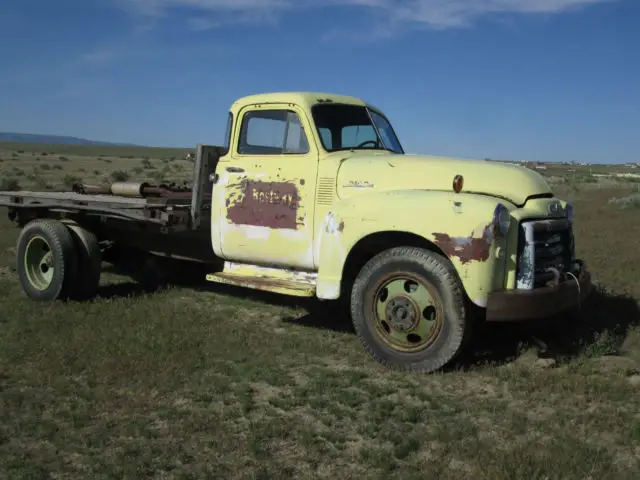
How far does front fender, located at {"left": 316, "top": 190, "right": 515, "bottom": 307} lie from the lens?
4.61 m

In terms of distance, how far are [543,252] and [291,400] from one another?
225 cm

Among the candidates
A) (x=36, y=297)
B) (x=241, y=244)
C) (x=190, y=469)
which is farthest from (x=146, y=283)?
(x=190, y=469)

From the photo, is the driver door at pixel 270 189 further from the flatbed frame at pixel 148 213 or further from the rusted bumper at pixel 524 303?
the rusted bumper at pixel 524 303

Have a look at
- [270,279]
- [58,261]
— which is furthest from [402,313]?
[58,261]

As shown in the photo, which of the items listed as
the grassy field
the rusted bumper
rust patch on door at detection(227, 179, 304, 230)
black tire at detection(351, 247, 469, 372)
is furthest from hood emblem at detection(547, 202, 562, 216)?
rust patch on door at detection(227, 179, 304, 230)

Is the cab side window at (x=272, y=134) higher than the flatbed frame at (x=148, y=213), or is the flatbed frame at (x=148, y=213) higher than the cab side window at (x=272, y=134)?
the cab side window at (x=272, y=134)

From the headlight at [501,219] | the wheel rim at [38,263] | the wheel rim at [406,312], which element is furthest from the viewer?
the wheel rim at [38,263]

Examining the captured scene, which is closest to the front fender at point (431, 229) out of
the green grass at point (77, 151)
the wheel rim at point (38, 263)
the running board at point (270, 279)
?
the running board at point (270, 279)

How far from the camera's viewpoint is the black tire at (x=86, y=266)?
7.13 m

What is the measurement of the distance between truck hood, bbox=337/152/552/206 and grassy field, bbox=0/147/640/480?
135cm

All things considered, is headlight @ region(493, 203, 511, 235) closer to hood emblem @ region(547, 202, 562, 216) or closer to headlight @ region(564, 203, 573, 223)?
hood emblem @ region(547, 202, 562, 216)

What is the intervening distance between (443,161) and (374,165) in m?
0.59

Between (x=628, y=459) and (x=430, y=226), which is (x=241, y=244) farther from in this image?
(x=628, y=459)

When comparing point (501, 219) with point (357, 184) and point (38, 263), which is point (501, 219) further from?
point (38, 263)
